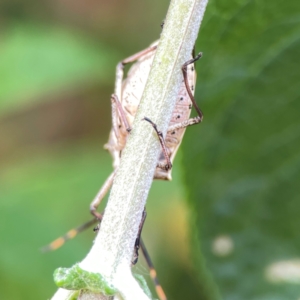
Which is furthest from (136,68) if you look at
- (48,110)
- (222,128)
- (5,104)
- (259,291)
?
(48,110)

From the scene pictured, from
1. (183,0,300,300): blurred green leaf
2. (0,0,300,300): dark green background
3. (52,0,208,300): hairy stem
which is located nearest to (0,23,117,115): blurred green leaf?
(0,0,300,300): dark green background

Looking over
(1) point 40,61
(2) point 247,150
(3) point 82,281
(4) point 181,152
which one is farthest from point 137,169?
(1) point 40,61

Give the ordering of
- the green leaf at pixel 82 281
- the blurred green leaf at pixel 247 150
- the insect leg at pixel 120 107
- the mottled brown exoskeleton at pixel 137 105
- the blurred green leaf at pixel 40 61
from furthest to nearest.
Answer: the blurred green leaf at pixel 40 61 < the insect leg at pixel 120 107 < the mottled brown exoskeleton at pixel 137 105 < the blurred green leaf at pixel 247 150 < the green leaf at pixel 82 281

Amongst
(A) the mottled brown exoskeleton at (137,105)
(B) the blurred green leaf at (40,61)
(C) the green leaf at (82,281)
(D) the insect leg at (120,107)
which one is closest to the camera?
(C) the green leaf at (82,281)

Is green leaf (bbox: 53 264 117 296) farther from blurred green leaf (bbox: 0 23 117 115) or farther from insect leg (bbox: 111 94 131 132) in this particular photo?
blurred green leaf (bbox: 0 23 117 115)

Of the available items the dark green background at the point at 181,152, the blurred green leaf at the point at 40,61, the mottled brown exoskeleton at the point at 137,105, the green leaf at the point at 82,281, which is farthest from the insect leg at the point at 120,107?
the blurred green leaf at the point at 40,61

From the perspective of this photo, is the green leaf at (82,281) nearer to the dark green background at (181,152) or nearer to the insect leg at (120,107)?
the dark green background at (181,152)
